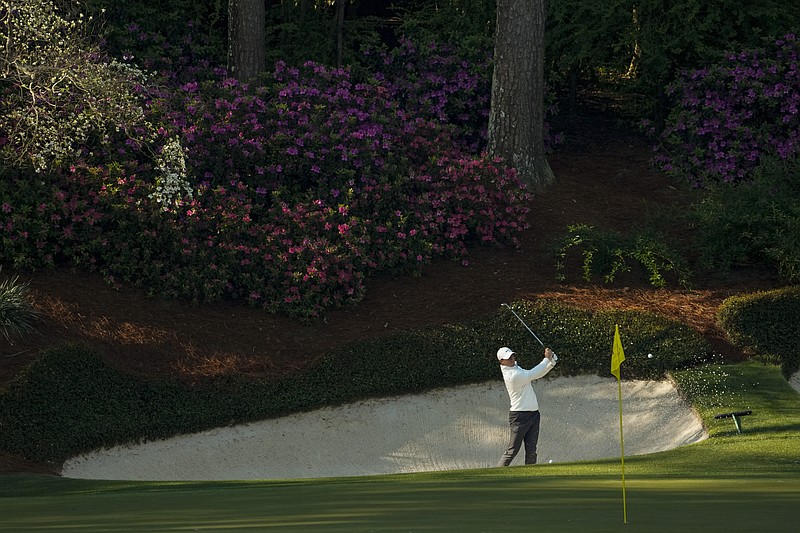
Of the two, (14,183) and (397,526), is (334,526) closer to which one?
(397,526)

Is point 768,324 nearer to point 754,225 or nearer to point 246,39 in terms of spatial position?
point 754,225

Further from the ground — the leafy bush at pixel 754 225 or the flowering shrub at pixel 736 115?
the flowering shrub at pixel 736 115

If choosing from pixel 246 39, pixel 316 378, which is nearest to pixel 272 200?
pixel 316 378

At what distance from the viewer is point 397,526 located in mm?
6293

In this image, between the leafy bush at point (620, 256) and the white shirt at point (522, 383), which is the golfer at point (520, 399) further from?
the leafy bush at point (620, 256)

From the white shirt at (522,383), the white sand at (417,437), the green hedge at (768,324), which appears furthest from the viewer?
the green hedge at (768,324)

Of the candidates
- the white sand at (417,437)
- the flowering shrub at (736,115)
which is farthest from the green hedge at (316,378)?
the flowering shrub at (736,115)

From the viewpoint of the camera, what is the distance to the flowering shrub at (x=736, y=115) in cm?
2038

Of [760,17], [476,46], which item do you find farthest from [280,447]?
[760,17]

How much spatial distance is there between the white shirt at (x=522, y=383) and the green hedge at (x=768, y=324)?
12.8 feet

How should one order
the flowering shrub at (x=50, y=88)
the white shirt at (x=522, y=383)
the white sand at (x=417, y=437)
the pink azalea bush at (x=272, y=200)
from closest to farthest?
1. the white shirt at (x=522, y=383)
2. the flowering shrub at (x=50, y=88)
3. the white sand at (x=417, y=437)
4. the pink azalea bush at (x=272, y=200)

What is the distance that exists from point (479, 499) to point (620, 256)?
10.1m

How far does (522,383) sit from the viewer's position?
12.6m

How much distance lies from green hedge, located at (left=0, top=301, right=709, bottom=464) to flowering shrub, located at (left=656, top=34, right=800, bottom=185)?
221 inches
